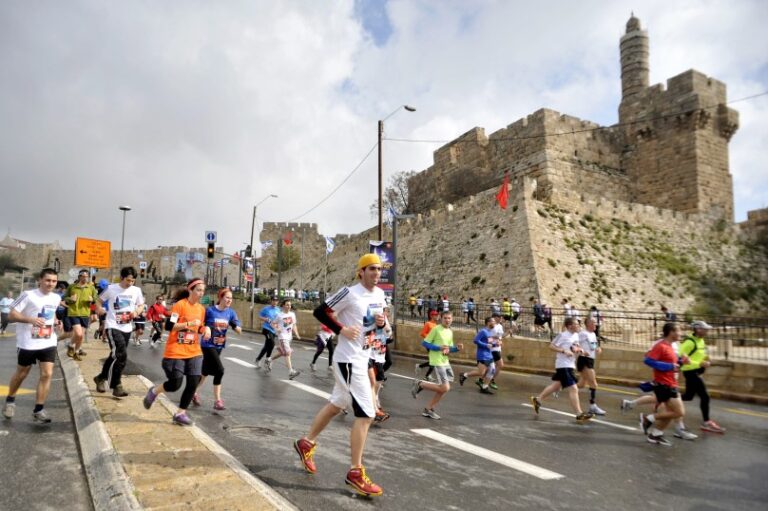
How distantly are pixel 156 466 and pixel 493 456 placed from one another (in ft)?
11.1

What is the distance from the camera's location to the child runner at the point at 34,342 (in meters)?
5.79

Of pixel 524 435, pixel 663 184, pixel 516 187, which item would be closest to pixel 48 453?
pixel 524 435

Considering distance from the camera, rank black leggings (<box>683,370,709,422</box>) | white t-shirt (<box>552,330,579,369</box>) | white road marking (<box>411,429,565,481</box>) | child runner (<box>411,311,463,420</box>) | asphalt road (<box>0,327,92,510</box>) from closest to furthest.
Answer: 1. asphalt road (<box>0,327,92,510</box>)
2. white road marking (<box>411,429,565,481</box>)
3. black leggings (<box>683,370,709,422</box>)
4. child runner (<box>411,311,463,420</box>)
5. white t-shirt (<box>552,330,579,369</box>)

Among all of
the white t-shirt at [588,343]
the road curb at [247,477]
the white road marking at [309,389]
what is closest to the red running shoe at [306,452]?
the road curb at [247,477]

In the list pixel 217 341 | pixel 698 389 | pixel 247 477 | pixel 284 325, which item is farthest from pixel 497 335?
pixel 247 477

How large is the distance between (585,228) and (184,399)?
2418cm

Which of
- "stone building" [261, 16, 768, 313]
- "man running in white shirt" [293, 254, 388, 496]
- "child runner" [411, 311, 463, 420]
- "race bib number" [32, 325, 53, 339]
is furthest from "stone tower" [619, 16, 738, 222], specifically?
"race bib number" [32, 325, 53, 339]

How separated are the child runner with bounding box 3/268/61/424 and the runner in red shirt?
298 inches

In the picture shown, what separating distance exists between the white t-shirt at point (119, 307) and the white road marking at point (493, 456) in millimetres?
4410

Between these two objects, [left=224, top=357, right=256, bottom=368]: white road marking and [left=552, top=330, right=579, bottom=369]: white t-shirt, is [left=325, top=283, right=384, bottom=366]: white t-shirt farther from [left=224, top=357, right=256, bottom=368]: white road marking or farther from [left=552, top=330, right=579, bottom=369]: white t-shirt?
[left=224, top=357, right=256, bottom=368]: white road marking

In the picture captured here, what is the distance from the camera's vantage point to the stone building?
2398 centimetres

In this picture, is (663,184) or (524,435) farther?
(663,184)

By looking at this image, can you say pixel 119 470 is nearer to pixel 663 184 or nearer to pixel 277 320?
pixel 277 320

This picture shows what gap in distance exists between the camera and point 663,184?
3612cm
